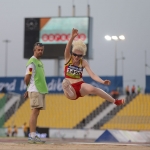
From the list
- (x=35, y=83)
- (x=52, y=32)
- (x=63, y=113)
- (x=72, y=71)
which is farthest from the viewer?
(x=52, y=32)

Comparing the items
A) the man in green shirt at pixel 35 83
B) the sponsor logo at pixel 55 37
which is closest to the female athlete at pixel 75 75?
the man in green shirt at pixel 35 83

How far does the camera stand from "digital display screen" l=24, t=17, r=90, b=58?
44.0m

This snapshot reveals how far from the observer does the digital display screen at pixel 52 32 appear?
4401cm

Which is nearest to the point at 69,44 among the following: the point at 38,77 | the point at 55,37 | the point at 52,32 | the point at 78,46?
the point at 78,46

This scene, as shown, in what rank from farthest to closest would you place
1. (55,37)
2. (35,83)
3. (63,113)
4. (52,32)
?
(52,32) < (55,37) < (63,113) < (35,83)

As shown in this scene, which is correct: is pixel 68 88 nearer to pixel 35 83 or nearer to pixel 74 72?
pixel 74 72

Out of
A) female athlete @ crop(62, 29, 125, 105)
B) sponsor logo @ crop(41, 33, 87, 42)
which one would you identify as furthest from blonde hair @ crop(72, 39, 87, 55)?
sponsor logo @ crop(41, 33, 87, 42)

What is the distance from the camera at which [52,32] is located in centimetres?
4541

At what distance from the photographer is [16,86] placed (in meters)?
43.5

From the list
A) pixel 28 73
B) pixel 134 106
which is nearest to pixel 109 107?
pixel 134 106

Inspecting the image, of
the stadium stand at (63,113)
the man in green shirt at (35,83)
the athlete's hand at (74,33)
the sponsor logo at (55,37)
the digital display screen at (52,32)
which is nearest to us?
the athlete's hand at (74,33)

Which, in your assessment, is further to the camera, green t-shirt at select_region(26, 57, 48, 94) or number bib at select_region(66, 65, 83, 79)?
green t-shirt at select_region(26, 57, 48, 94)

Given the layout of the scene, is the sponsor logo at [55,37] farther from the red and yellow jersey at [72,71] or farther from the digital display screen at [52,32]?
the red and yellow jersey at [72,71]

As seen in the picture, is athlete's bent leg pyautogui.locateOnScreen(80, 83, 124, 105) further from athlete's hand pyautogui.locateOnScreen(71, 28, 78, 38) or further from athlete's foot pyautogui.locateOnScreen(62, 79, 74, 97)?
athlete's hand pyautogui.locateOnScreen(71, 28, 78, 38)
